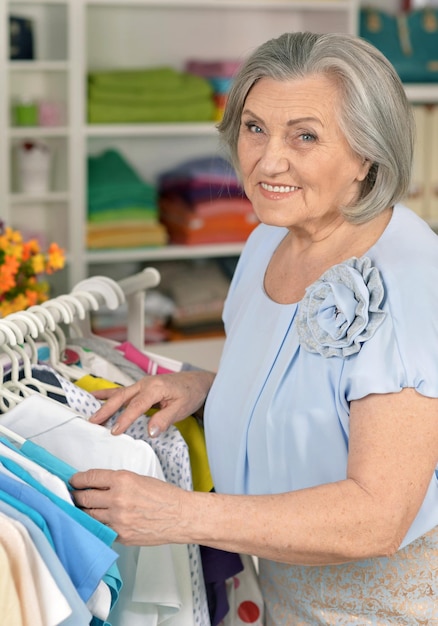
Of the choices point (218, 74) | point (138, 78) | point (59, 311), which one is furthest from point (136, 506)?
point (218, 74)

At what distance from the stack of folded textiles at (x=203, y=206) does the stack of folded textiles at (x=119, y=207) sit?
0.35 ft

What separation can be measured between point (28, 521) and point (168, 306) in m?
2.50

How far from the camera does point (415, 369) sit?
1.17 metres

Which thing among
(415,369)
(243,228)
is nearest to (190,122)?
(243,228)

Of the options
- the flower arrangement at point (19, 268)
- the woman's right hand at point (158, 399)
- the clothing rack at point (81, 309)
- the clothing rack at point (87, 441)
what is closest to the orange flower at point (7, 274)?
the flower arrangement at point (19, 268)

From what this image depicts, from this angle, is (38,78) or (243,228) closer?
(38,78)

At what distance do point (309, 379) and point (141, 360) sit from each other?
0.44 meters

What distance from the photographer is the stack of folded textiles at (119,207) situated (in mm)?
3336

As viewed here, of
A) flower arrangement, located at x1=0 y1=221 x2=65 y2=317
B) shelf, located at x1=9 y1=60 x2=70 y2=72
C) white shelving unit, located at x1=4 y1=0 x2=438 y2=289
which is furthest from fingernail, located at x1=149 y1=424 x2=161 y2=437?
shelf, located at x1=9 y1=60 x2=70 y2=72

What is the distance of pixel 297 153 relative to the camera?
1.31 metres

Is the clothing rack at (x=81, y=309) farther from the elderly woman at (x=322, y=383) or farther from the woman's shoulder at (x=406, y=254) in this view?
the woman's shoulder at (x=406, y=254)

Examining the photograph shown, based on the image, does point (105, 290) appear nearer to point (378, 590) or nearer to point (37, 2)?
point (378, 590)

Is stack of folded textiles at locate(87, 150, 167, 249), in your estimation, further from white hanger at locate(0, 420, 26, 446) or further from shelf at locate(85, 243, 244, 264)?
white hanger at locate(0, 420, 26, 446)

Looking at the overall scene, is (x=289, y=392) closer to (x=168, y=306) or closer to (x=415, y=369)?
(x=415, y=369)
